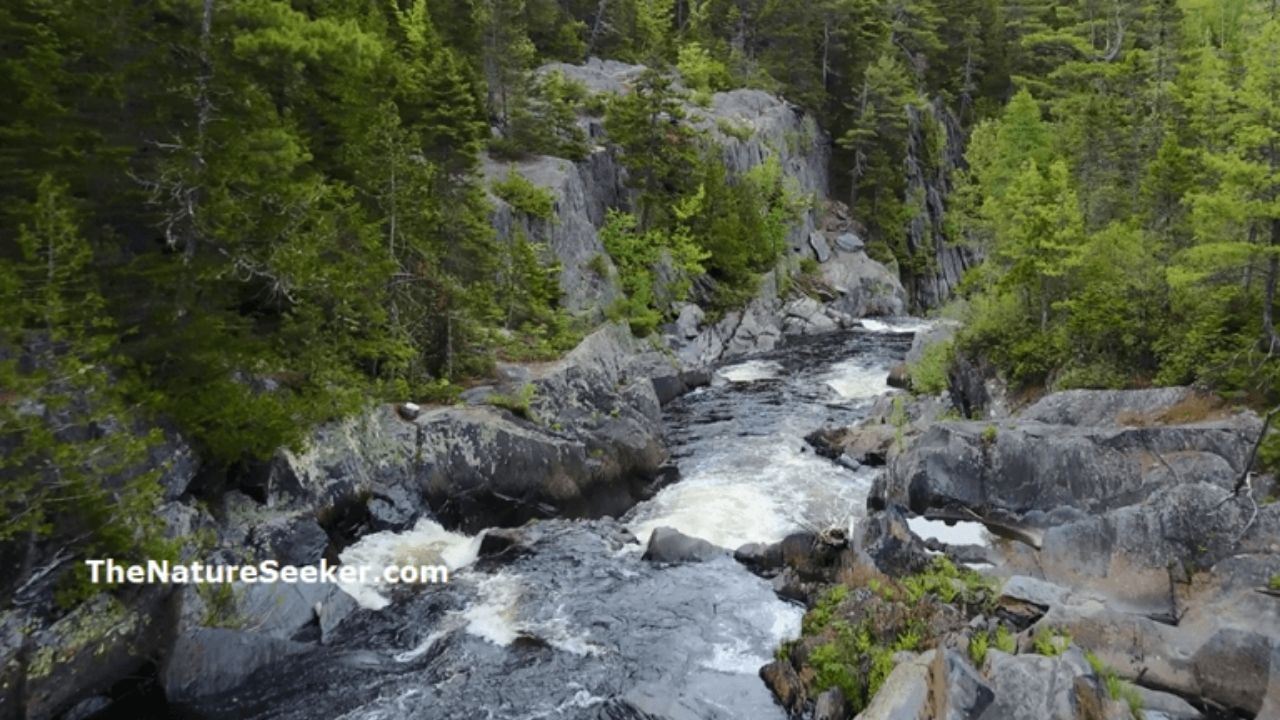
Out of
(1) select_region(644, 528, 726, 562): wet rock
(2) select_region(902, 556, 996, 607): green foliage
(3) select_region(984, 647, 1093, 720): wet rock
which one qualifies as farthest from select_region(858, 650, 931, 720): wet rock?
(1) select_region(644, 528, 726, 562): wet rock

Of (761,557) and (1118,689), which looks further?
(761,557)

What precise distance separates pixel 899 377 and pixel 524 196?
754 inches

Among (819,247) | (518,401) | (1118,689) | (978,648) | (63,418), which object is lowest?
(1118,689)

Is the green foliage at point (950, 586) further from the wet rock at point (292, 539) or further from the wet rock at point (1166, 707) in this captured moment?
the wet rock at point (292, 539)

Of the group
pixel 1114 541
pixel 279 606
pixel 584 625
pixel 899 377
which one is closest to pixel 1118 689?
pixel 1114 541

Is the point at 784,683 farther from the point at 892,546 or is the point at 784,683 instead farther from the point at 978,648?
the point at 892,546

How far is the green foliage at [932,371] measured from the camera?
101ft

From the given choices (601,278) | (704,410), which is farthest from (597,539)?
(601,278)

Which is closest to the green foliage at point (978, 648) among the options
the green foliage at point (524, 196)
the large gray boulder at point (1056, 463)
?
the large gray boulder at point (1056, 463)

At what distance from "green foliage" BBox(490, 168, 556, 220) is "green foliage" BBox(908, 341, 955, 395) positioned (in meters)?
17.6

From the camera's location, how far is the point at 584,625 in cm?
1652

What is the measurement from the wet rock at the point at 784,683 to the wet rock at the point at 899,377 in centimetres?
2265

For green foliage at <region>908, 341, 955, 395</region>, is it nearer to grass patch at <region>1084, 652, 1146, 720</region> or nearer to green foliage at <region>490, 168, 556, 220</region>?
green foliage at <region>490, 168, 556, 220</region>

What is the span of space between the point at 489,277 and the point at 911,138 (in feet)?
168
